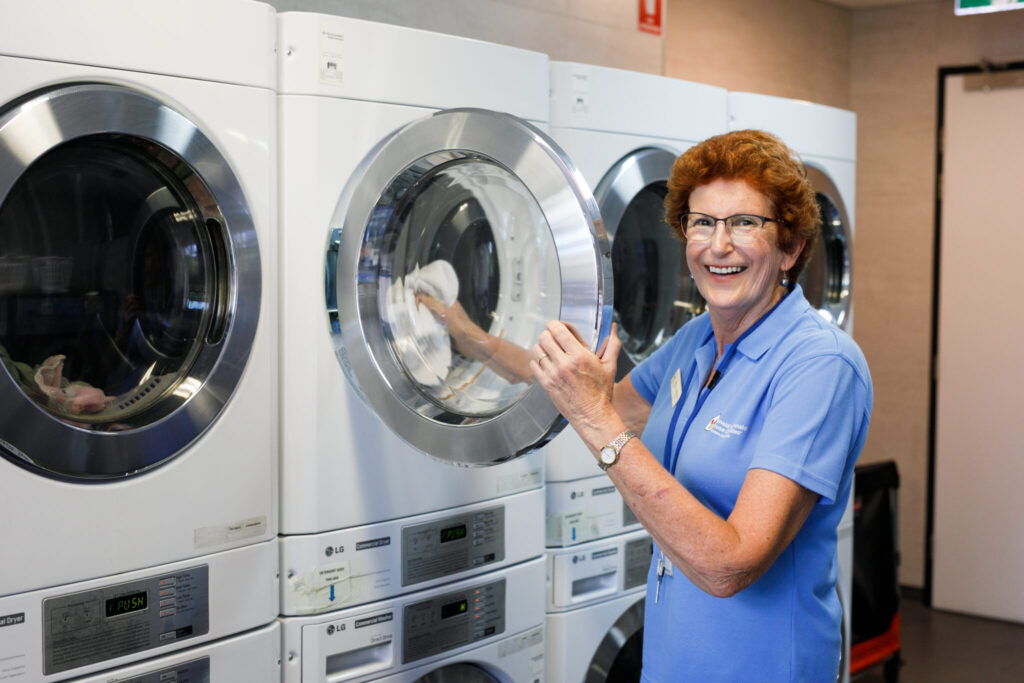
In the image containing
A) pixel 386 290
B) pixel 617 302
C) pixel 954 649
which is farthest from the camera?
pixel 954 649

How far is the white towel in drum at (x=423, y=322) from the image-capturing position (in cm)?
175

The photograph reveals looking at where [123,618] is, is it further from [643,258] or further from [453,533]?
[643,258]

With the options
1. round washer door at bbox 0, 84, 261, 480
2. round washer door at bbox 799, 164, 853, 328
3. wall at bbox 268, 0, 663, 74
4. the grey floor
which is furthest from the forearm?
the grey floor

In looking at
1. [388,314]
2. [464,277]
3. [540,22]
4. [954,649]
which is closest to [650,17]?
[540,22]

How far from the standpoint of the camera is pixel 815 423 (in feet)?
4.71

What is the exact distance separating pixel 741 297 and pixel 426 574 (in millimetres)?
792

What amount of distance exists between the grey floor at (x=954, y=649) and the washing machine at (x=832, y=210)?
1110mm

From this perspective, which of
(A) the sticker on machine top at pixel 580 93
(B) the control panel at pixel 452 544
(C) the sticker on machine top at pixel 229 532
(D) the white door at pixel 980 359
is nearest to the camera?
(C) the sticker on machine top at pixel 229 532

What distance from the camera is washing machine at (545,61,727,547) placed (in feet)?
7.32

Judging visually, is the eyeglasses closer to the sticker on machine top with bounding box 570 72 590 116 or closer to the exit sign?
the sticker on machine top with bounding box 570 72 590 116

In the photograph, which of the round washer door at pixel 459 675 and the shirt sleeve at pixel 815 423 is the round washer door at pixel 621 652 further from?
the shirt sleeve at pixel 815 423

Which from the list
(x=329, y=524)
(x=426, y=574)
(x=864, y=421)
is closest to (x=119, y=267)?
(x=329, y=524)

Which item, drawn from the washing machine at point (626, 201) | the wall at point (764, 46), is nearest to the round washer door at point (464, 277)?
the washing machine at point (626, 201)

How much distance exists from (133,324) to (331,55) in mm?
554
